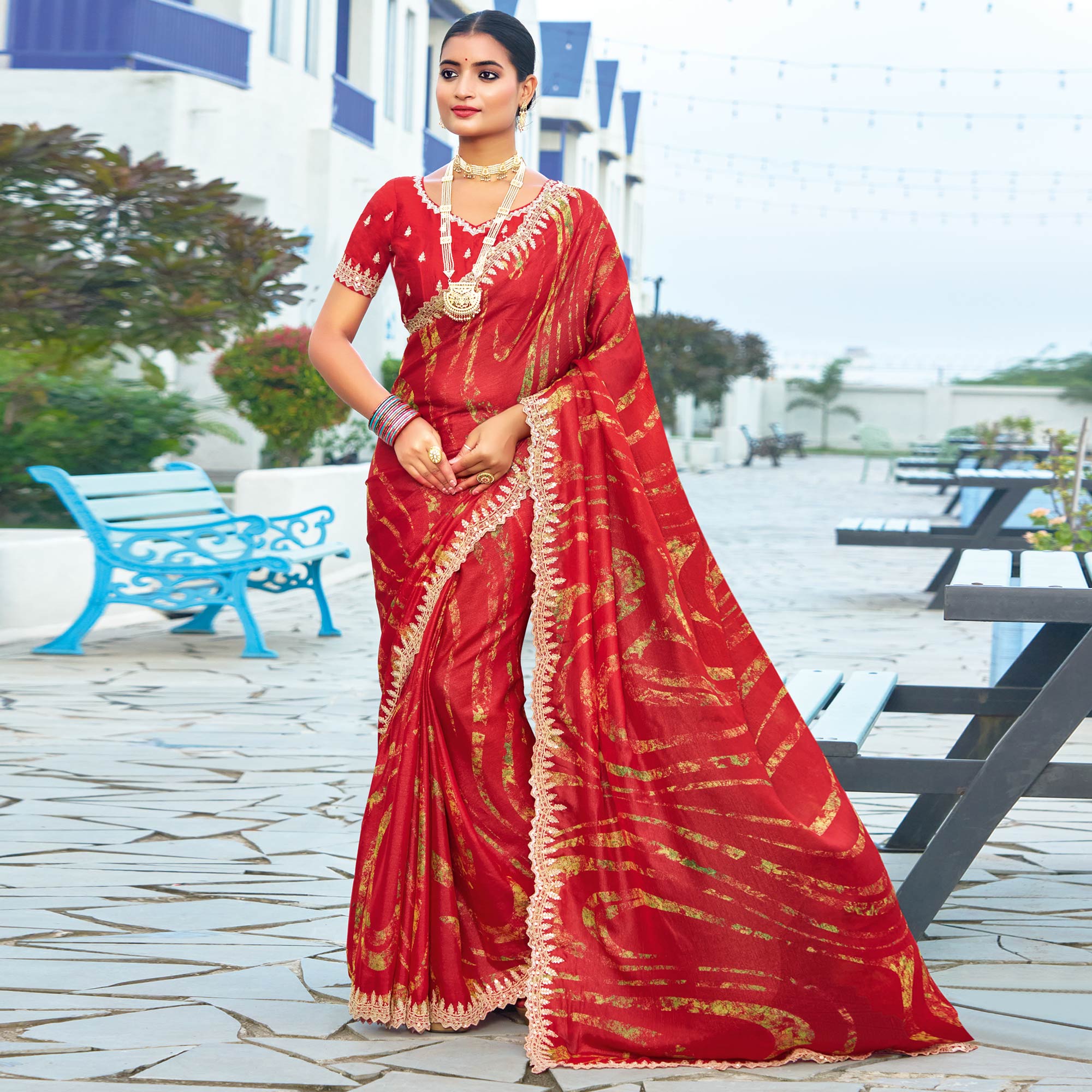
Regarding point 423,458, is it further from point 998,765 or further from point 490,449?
point 998,765

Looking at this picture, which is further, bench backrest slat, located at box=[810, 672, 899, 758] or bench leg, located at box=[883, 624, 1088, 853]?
bench leg, located at box=[883, 624, 1088, 853]

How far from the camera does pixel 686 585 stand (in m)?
2.80

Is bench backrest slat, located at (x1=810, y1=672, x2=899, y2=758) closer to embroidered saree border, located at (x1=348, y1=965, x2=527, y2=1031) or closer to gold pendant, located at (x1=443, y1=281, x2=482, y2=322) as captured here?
embroidered saree border, located at (x1=348, y1=965, x2=527, y2=1031)

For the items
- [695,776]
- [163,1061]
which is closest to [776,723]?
[695,776]

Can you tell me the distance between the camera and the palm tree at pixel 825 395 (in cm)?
4269

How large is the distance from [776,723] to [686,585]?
1.01ft

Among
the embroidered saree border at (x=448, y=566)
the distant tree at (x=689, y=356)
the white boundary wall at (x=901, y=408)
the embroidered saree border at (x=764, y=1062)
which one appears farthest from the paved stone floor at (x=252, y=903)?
the white boundary wall at (x=901, y=408)

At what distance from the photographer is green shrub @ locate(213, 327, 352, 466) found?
11.7 meters

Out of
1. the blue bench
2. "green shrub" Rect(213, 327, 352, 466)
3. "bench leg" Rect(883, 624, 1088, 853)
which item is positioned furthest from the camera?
"green shrub" Rect(213, 327, 352, 466)

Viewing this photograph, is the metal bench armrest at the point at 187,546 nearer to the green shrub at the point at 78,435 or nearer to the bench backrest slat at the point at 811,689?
the green shrub at the point at 78,435

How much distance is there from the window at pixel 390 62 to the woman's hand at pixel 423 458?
17.6 metres

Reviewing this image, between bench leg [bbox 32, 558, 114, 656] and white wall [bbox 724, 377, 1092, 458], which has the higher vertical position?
white wall [bbox 724, 377, 1092, 458]

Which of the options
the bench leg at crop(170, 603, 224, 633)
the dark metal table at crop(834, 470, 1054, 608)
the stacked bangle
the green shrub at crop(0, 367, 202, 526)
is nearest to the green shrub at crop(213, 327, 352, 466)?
the green shrub at crop(0, 367, 202, 526)

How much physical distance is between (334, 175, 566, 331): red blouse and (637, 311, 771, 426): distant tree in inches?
1060
